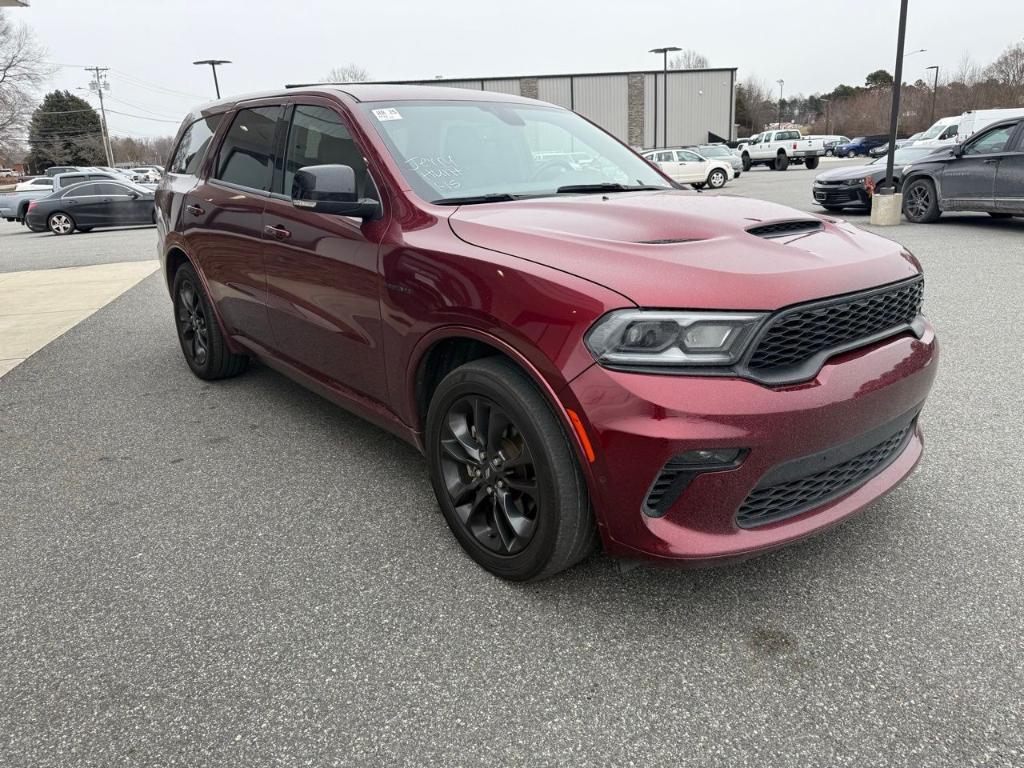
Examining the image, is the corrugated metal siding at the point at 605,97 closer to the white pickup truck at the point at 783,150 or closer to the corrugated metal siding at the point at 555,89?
the corrugated metal siding at the point at 555,89

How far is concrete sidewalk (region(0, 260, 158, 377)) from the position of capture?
6.79 m

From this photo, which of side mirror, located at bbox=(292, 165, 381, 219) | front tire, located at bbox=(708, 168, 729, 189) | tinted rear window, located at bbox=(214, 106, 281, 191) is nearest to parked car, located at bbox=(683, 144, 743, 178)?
front tire, located at bbox=(708, 168, 729, 189)

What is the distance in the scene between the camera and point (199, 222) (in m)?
4.45

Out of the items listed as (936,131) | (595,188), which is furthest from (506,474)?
(936,131)

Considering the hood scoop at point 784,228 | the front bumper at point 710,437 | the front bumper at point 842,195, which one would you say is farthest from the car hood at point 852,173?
the front bumper at point 710,437

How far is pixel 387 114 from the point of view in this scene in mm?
3191

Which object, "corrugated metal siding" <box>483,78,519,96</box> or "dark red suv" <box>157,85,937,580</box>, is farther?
"corrugated metal siding" <box>483,78,519,96</box>

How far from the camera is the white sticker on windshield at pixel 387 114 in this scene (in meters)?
3.16

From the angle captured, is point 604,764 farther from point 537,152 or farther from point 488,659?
point 537,152

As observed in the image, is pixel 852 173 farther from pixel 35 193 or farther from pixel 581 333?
pixel 35 193

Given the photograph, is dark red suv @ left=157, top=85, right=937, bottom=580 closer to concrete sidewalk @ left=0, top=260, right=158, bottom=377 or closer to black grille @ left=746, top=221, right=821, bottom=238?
black grille @ left=746, top=221, right=821, bottom=238

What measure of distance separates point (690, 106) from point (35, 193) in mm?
37656

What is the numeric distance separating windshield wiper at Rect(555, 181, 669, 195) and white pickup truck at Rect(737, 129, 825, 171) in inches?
1444

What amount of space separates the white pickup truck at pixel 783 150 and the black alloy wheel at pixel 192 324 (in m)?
36.1
